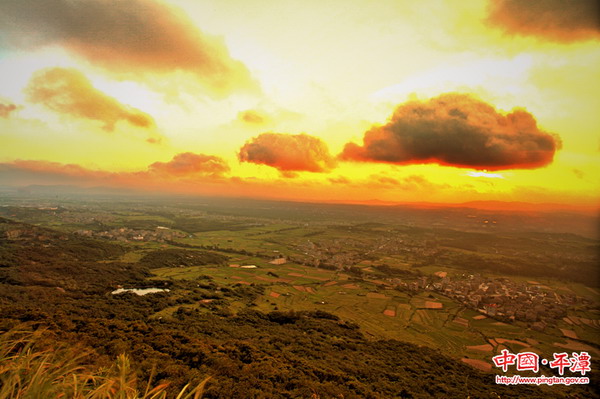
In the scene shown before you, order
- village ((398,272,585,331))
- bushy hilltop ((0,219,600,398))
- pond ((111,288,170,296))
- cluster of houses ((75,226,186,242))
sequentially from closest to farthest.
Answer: bushy hilltop ((0,219,600,398)) < pond ((111,288,170,296)) < village ((398,272,585,331)) < cluster of houses ((75,226,186,242))

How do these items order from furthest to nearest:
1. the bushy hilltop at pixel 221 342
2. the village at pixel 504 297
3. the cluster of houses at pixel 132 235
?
the cluster of houses at pixel 132 235, the village at pixel 504 297, the bushy hilltop at pixel 221 342

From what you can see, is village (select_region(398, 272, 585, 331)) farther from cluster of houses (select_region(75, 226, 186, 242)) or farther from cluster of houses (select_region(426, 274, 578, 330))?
cluster of houses (select_region(75, 226, 186, 242))

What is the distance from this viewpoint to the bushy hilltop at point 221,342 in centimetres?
1388

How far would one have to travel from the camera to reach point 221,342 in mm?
19969

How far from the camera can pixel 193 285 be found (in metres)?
44.5

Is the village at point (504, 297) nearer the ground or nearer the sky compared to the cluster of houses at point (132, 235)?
nearer the ground

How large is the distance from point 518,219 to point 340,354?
578 ft

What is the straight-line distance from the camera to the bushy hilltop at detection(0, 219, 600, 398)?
13.9 meters

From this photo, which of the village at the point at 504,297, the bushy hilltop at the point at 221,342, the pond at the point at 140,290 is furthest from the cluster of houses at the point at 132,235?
the village at the point at 504,297

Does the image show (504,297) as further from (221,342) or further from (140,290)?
(140,290)

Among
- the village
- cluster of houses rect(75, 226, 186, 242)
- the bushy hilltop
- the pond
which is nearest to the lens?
the bushy hilltop

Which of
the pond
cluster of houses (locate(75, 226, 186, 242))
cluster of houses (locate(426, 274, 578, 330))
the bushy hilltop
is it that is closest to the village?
cluster of houses (locate(426, 274, 578, 330))

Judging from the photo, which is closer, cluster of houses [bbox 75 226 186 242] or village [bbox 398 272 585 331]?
village [bbox 398 272 585 331]

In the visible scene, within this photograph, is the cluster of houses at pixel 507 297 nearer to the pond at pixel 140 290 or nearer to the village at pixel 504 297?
the village at pixel 504 297
